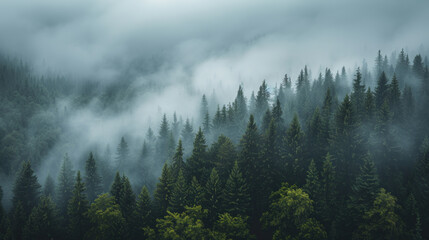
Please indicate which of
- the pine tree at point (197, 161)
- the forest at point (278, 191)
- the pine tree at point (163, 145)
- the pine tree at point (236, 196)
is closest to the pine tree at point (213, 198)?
the forest at point (278, 191)

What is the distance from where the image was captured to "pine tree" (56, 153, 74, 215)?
2586 inches

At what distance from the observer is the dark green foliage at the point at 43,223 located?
185ft

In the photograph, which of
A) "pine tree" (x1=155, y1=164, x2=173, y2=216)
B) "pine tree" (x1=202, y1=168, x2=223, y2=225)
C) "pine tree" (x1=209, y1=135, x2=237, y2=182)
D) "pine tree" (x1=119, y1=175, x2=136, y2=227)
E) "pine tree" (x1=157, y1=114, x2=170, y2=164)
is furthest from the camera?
"pine tree" (x1=157, y1=114, x2=170, y2=164)

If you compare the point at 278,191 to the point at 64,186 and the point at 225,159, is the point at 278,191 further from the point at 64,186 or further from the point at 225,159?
the point at 64,186

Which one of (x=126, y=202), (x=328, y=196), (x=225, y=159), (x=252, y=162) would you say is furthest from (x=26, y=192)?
(x=328, y=196)

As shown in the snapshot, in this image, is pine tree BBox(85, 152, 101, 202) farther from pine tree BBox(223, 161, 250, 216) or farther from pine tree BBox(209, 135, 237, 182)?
pine tree BBox(223, 161, 250, 216)

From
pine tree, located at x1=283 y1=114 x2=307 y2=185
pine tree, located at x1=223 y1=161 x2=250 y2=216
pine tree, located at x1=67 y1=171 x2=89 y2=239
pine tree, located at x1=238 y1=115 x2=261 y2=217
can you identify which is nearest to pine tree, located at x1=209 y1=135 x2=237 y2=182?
pine tree, located at x1=238 y1=115 x2=261 y2=217

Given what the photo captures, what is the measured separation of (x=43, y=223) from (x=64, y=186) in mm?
11303

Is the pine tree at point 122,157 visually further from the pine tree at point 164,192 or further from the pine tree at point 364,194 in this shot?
the pine tree at point 364,194

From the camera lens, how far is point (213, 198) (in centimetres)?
5066

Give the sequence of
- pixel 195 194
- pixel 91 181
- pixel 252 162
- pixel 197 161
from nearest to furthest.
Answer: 1. pixel 195 194
2. pixel 252 162
3. pixel 197 161
4. pixel 91 181

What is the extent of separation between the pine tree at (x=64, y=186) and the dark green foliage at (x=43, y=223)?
6.12 m

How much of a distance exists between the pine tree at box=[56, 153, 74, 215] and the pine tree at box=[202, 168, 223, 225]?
35247 millimetres

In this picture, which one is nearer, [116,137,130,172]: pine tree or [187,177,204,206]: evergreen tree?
[187,177,204,206]: evergreen tree
